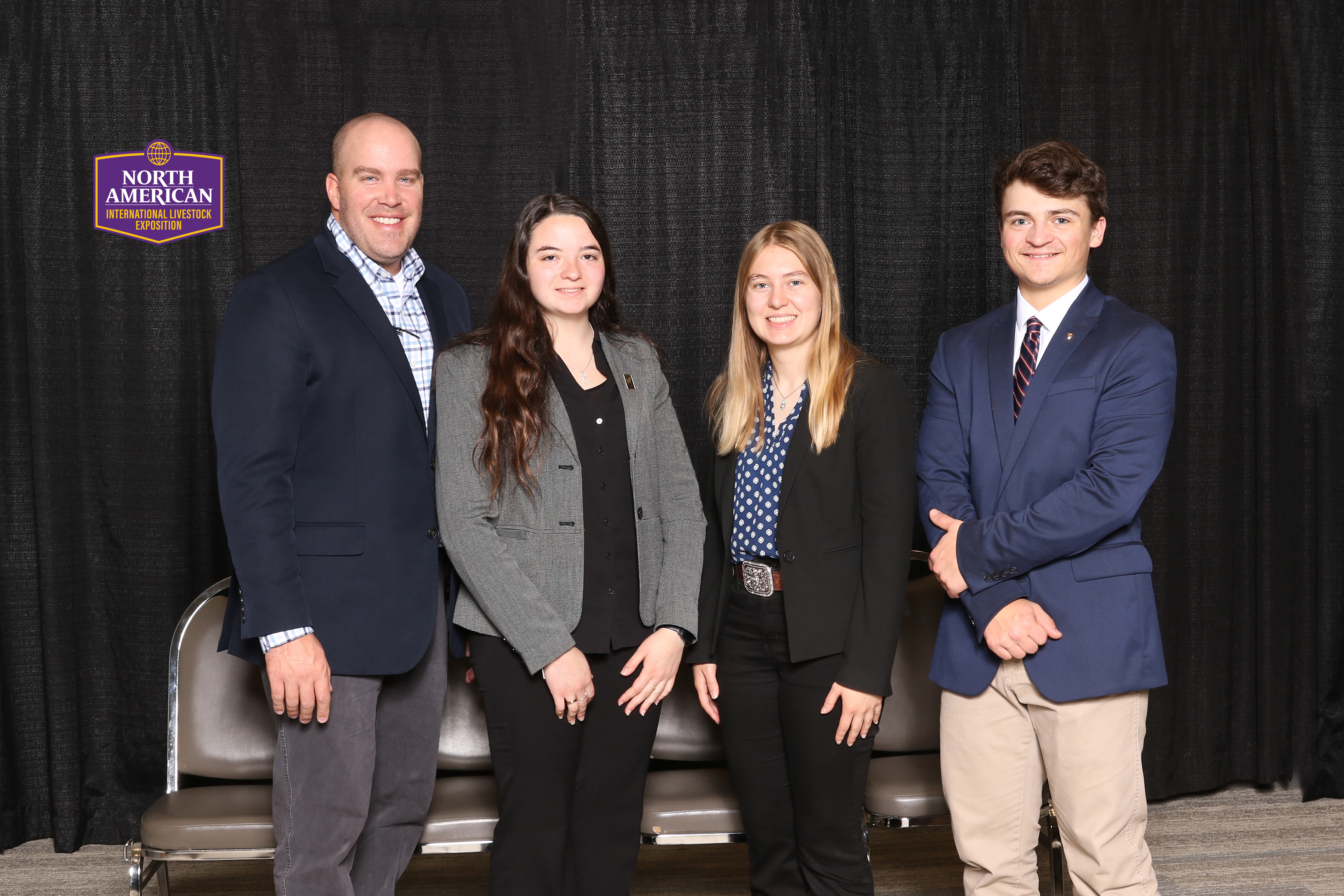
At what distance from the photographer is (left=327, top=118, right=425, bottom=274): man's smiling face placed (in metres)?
2.20

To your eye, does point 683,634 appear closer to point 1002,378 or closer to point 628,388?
point 628,388

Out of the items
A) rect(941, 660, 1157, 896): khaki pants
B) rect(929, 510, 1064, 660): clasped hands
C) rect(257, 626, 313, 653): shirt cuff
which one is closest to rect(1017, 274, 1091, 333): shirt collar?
rect(929, 510, 1064, 660): clasped hands

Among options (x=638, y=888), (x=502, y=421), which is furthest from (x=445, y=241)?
(x=638, y=888)

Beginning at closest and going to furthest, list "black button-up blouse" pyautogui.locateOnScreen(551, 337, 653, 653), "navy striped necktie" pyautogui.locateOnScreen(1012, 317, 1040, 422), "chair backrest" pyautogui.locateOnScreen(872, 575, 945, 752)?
"black button-up blouse" pyautogui.locateOnScreen(551, 337, 653, 653) → "navy striped necktie" pyautogui.locateOnScreen(1012, 317, 1040, 422) → "chair backrest" pyautogui.locateOnScreen(872, 575, 945, 752)

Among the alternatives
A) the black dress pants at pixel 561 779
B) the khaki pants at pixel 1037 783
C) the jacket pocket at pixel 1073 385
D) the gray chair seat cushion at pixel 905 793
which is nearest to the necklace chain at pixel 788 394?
the jacket pocket at pixel 1073 385

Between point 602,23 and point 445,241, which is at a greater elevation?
point 602,23

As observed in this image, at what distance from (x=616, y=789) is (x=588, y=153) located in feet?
6.55

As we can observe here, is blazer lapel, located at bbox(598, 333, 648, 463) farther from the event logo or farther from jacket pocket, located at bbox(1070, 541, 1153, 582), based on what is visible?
the event logo

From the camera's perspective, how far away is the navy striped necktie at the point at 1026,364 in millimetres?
2195

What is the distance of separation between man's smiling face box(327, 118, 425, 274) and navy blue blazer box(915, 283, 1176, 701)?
1.34 m

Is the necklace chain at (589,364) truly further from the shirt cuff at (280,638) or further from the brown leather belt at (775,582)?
the shirt cuff at (280,638)

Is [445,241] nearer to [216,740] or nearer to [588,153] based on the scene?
[588,153]

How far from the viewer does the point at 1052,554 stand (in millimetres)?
2086

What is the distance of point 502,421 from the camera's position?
2.04 meters
